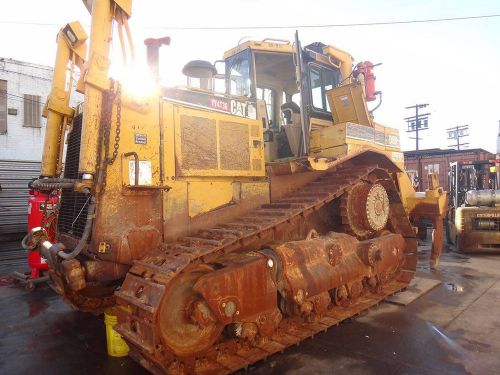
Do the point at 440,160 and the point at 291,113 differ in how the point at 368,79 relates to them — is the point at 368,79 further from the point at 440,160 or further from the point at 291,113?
the point at 440,160

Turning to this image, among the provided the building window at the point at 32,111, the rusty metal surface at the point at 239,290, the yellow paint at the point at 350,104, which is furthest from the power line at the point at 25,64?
the rusty metal surface at the point at 239,290

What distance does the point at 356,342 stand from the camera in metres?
4.16

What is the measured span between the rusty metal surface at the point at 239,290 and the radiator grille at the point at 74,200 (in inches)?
40.8

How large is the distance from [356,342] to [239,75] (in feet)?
13.1

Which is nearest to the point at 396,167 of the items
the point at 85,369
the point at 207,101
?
the point at 207,101

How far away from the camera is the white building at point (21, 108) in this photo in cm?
Answer: 1444

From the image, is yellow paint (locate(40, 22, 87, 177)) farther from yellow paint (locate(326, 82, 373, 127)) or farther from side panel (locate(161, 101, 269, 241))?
yellow paint (locate(326, 82, 373, 127))

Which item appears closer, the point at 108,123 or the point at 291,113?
the point at 108,123

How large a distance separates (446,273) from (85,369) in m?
6.79

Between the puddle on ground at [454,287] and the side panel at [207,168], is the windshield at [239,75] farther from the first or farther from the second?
the puddle on ground at [454,287]

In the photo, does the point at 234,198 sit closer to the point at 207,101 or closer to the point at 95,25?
the point at 207,101

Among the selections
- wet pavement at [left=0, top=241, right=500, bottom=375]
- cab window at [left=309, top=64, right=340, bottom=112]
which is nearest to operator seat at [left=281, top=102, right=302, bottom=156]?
cab window at [left=309, top=64, right=340, bottom=112]

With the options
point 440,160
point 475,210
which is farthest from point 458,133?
point 475,210

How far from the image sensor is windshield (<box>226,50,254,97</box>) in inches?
212
